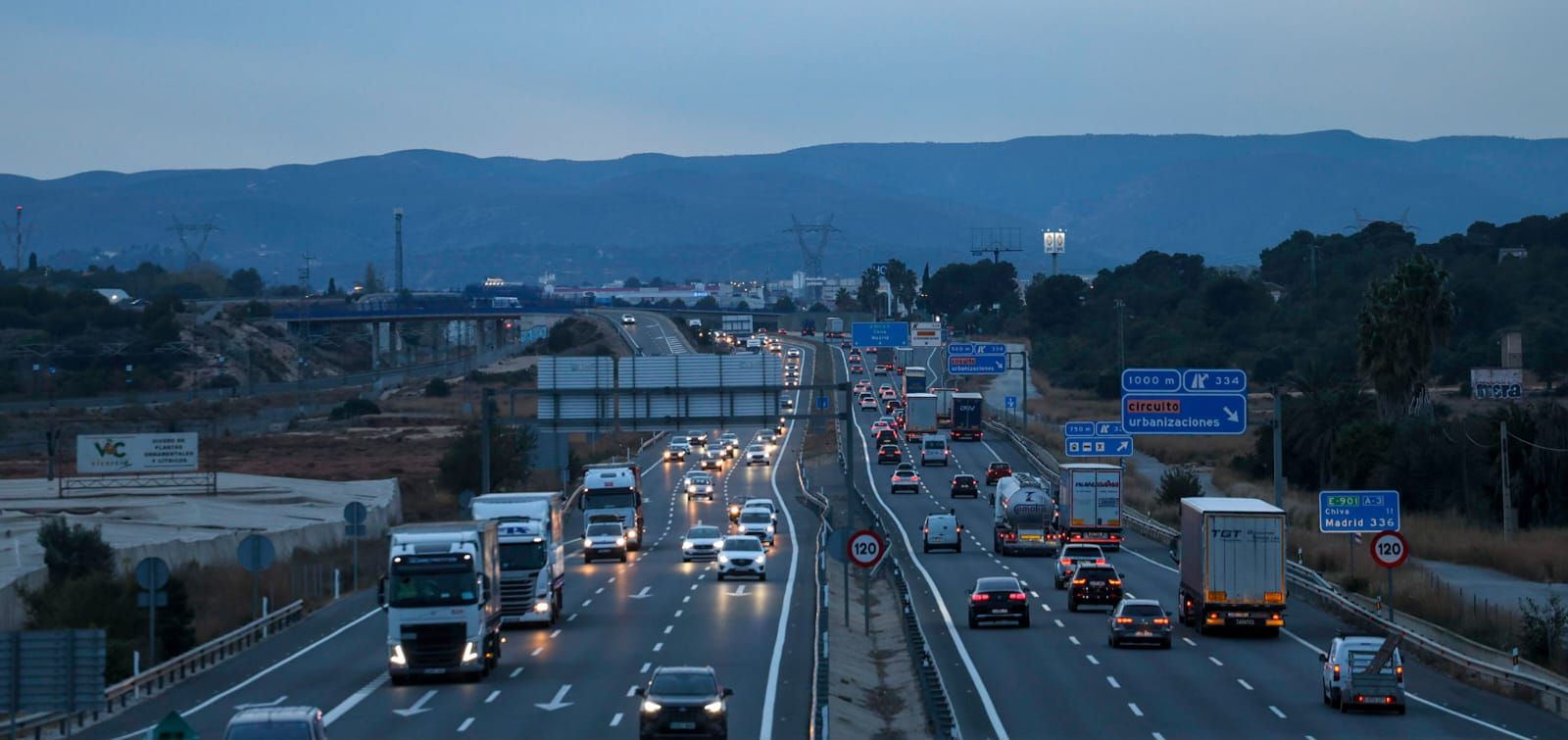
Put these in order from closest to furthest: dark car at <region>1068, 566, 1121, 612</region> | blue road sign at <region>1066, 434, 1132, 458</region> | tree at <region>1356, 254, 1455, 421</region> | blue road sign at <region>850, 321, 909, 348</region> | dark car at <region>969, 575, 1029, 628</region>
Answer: dark car at <region>969, 575, 1029, 628</region> < dark car at <region>1068, 566, 1121, 612</region> < blue road sign at <region>1066, 434, 1132, 458</region> < tree at <region>1356, 254, 1455, 421</region> < blue road sign at <region>850, 321, 909, 348</region>

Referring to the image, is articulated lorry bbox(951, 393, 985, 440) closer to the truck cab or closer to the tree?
the tree

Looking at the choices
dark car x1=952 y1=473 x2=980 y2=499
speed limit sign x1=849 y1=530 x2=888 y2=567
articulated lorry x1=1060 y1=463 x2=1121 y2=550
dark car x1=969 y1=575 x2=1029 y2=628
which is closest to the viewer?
speed limit sign x1=849 y1=530 x2=888 y2=567

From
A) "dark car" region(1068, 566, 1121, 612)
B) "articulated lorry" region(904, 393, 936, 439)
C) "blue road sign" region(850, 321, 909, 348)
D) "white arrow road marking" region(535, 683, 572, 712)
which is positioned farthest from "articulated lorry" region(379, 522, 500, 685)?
"blue road sign" region(850, 321, 909, 348)

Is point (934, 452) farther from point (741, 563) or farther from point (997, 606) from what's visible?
point (997, 606)

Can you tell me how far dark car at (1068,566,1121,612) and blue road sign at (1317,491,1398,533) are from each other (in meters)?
5.62

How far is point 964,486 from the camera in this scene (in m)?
85.5

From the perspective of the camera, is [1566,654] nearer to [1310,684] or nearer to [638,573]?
[1310,684]

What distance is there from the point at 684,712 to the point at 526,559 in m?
16.3

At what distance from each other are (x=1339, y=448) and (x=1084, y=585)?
40.7 metres

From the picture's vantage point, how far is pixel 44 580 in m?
46.0

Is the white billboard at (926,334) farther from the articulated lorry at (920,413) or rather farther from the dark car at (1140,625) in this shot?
the dark car at (1140,625)

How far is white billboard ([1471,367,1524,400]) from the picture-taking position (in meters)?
83.2

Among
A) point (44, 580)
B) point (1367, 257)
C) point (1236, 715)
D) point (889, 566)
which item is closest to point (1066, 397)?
point (1367, 257)

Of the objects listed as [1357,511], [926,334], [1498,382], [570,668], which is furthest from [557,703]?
[926,334]
